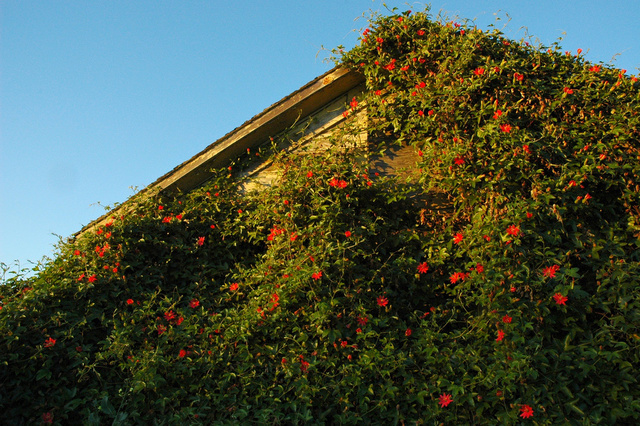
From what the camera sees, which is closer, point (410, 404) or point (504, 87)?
point (410, 404)

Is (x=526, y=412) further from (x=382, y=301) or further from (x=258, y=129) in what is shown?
(x=258, y=129)

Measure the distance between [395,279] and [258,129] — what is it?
2.75 meters

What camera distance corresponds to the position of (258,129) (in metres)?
6.75

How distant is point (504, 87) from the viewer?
19.0 feet

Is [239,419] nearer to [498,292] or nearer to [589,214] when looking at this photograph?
[498,292]

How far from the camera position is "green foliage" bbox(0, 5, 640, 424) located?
4.41 meters

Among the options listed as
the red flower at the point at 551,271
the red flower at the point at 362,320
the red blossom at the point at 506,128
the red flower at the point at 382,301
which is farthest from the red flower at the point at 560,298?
the red blossom at the point at 506,128

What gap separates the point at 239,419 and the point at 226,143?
3607 millimetres

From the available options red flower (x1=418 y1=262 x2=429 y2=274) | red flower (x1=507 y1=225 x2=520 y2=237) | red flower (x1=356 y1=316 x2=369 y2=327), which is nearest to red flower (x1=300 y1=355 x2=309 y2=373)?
red flower (x1=356 y1=316 x2=369 y2=327)

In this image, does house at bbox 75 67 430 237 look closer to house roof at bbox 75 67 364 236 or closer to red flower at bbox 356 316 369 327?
house roof at bbox 75 67 364 236

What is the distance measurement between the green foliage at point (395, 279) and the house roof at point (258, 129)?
32cm

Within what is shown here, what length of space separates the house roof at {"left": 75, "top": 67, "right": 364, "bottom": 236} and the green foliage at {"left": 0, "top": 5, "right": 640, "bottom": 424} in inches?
12.4

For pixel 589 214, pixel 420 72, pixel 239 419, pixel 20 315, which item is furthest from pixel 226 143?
pixel 589 214

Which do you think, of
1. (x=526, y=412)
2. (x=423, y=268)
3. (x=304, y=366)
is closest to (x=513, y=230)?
(x=423, y=268)
